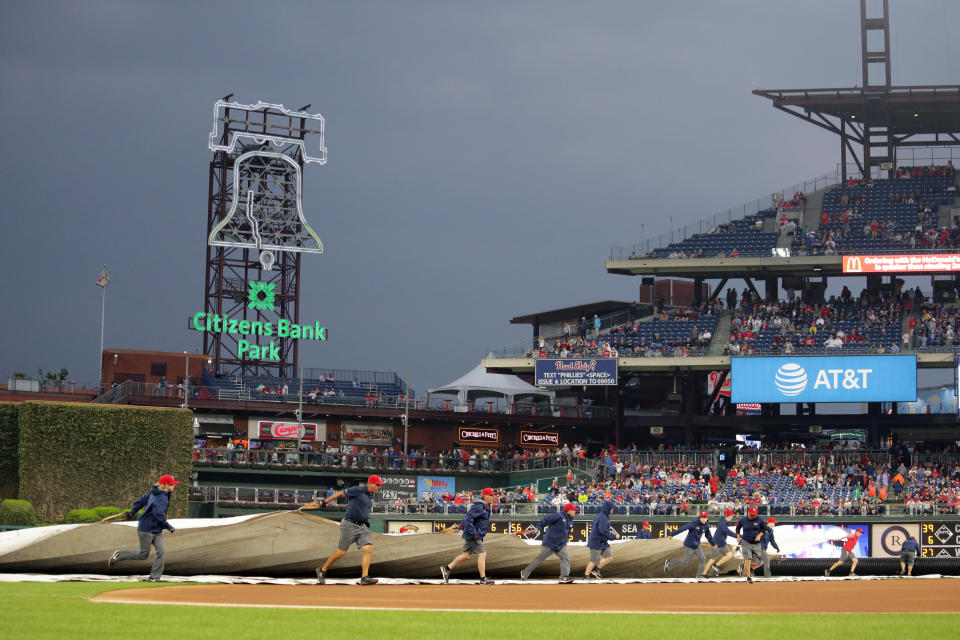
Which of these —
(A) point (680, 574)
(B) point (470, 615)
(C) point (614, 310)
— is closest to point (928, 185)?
(C) point (614, 310)

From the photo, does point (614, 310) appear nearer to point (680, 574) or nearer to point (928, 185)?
point (928, 185)

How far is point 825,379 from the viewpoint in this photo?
171ft

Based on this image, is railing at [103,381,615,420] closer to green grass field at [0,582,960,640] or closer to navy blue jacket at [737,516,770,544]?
navy blue jacket at [737,516,770,544]

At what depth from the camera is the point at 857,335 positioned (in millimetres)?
55000

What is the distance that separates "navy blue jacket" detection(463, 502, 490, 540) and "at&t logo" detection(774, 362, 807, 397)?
116ft

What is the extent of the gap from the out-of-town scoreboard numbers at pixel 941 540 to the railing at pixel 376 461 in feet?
57.4

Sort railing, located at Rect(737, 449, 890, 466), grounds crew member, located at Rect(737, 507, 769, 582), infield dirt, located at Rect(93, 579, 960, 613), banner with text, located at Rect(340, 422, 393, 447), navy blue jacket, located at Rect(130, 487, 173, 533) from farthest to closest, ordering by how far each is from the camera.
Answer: banner with text, located at Rect(340, 422, 393, 447), railing, located at Rect(737, 449, 890, 466), grounds crew member, located at Rect(737, 507, 769, 582), navy blue jacket, located at Rect(130, 487, 173, 533), infield dirt, located at Rect(93, 579, 960, 613)

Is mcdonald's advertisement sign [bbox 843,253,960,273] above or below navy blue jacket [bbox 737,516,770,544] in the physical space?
above

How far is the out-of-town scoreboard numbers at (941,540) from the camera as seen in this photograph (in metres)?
40.8

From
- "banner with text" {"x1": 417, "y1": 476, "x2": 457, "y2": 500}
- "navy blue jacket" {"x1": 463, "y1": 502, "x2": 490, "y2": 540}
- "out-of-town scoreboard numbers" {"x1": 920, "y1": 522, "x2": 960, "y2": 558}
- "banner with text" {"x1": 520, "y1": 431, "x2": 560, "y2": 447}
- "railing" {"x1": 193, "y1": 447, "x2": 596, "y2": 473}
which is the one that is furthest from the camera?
"banner with text" {"x1": 520, "y1": 431, "x2": 560, "y2": 447}

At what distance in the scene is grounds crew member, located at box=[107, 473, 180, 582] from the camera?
1791 cm

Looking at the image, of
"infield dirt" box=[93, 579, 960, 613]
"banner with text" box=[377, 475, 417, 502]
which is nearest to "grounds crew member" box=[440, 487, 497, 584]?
"infield dirt" box=[93, 579, 960, 613]

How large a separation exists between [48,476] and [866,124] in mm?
45532

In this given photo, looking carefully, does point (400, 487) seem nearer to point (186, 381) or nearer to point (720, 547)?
point (186, 381)
